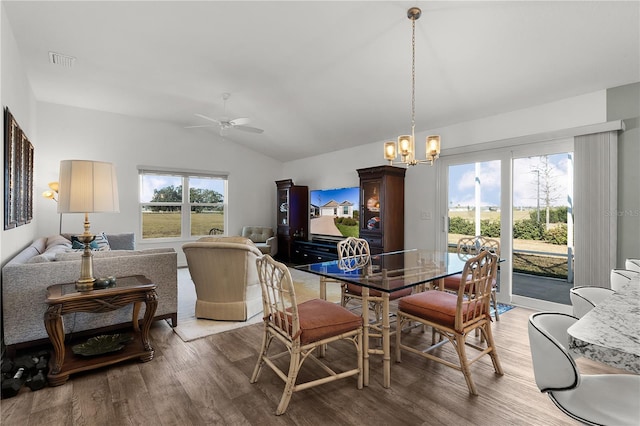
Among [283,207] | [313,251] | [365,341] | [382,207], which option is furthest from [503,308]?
[283,207]

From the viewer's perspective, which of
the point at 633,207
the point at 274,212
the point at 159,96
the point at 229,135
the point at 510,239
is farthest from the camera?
the point at 274,212

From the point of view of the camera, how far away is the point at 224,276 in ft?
10.5

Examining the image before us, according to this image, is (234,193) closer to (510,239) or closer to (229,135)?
(229,135)

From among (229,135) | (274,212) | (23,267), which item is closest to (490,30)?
(23,267)

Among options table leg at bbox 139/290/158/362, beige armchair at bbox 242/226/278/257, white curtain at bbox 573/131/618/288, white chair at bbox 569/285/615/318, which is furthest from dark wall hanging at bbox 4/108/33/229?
white curtain at bbox 573/131/618/288

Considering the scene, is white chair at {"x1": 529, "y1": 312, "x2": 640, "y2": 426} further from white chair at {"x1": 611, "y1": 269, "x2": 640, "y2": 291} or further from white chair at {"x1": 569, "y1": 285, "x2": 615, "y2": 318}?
white chair at {"x1": 611, "y1": 269, "x2": 640, "y2": 291}

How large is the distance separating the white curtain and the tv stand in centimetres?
349

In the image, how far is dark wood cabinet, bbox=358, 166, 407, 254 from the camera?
15.8 feet

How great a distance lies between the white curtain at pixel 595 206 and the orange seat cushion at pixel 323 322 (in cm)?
282

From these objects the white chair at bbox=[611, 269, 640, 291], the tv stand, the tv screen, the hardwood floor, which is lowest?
the hardwood floor

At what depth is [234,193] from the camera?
7051 mm

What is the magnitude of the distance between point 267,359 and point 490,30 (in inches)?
128

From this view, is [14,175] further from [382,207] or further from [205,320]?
[382,207]

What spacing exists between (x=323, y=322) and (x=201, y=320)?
75.8 inches
